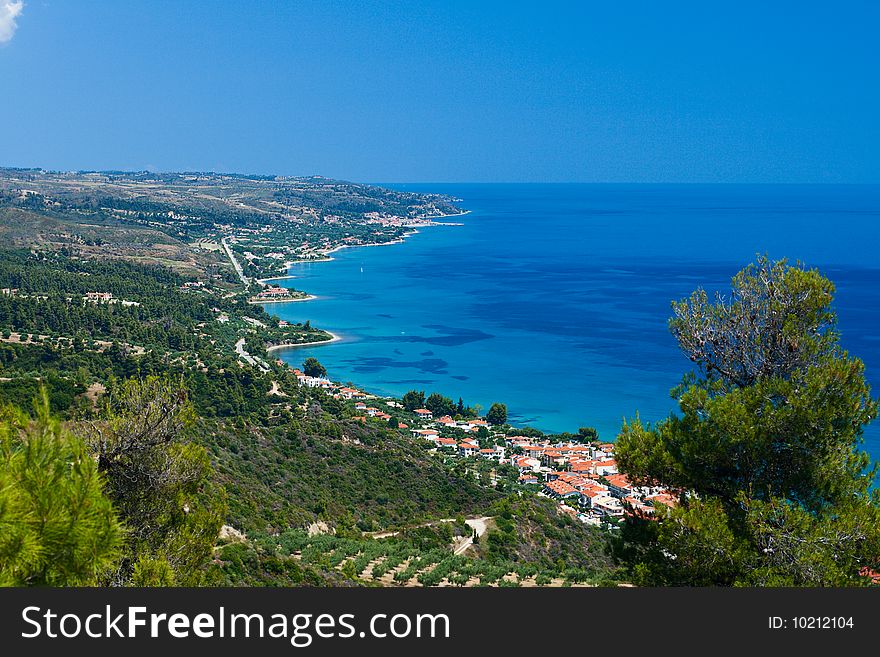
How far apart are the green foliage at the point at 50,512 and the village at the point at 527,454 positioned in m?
18.3

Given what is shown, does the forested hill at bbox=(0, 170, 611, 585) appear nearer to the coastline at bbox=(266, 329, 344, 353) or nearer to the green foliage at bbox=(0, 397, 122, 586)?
the green foliage at bbox=(0, 397, 122, 586)

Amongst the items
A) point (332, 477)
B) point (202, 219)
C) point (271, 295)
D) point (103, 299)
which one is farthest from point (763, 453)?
point (202, 219)

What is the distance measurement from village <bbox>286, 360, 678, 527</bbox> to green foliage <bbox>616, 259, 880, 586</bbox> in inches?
577

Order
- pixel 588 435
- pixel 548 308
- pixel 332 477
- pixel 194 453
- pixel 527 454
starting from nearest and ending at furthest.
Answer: pixel 194 453
pixel 332 477
pixel 527 454
pixel 588 435
pixel 548 308

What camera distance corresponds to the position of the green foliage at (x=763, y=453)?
6.38 meters

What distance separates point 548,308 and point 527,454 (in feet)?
116

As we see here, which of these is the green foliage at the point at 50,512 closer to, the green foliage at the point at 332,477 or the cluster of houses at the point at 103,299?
the green foliage at the point at 332,477

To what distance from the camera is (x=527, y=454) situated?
30.8m

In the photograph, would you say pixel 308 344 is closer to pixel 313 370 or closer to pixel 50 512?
pixel 313 370

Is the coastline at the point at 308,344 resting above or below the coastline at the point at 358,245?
below

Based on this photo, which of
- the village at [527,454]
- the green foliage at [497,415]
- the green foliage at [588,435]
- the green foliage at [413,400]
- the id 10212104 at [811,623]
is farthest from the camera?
the green foliage at [413,400]

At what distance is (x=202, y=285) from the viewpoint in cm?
6812

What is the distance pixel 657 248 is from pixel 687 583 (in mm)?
103948

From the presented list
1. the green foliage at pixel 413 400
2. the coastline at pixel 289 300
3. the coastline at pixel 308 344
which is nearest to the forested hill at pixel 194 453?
the coastline at pixel 308 344
